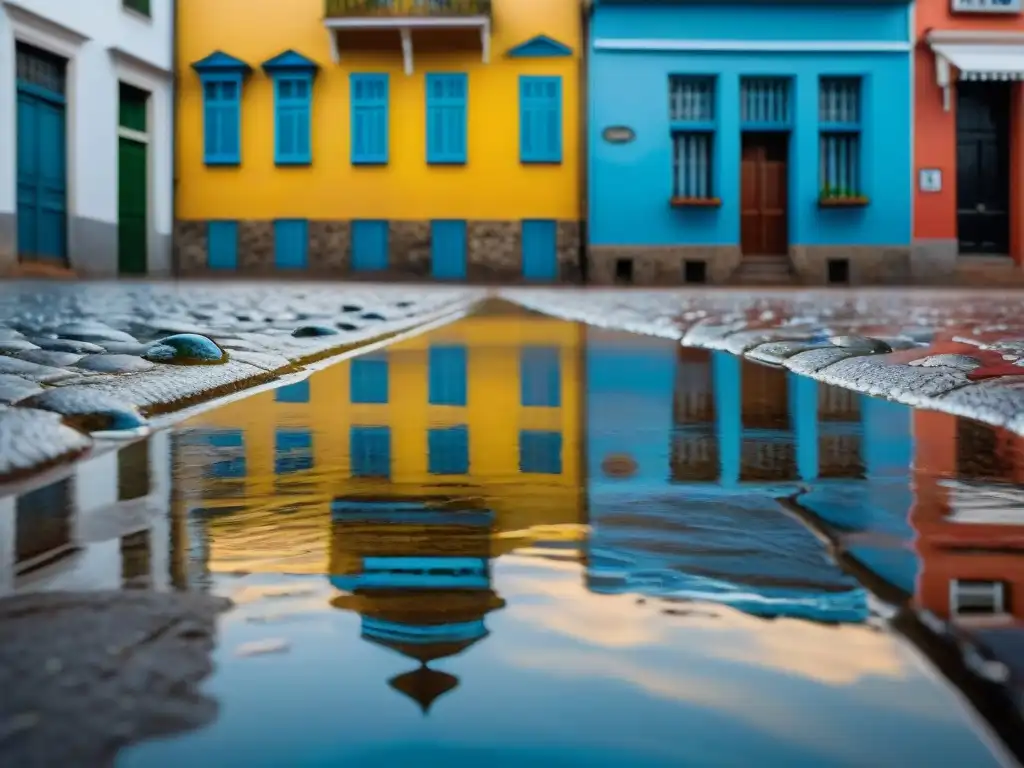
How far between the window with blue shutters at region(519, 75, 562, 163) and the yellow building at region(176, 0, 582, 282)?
2cm

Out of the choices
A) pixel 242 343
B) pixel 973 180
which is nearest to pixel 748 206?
pixel 973 180

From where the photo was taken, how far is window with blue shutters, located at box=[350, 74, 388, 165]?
20344 mm

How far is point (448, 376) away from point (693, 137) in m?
17.7

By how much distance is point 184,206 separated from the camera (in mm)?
20625

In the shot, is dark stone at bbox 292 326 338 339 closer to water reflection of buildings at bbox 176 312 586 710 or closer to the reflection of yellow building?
the reflection of yellow building

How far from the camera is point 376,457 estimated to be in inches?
74.5

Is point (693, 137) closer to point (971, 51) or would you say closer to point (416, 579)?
point (971, 51)

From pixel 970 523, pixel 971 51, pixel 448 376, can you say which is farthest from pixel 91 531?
pixel 971 51

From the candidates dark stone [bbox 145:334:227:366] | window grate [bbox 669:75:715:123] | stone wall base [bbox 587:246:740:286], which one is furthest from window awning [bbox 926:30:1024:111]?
dark stone [bbox 145:334:227:366]

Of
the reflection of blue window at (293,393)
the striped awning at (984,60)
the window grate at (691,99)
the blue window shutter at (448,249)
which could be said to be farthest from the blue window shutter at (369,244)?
the reflection of blue window at (293,393)

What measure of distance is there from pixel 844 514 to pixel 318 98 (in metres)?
20.2

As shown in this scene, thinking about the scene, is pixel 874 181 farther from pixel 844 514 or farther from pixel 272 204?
pixel 844 514

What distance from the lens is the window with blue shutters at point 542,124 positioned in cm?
2033

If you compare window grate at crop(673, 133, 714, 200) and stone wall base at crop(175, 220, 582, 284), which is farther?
stone wall base at crop(175, 220, 582, 284)
